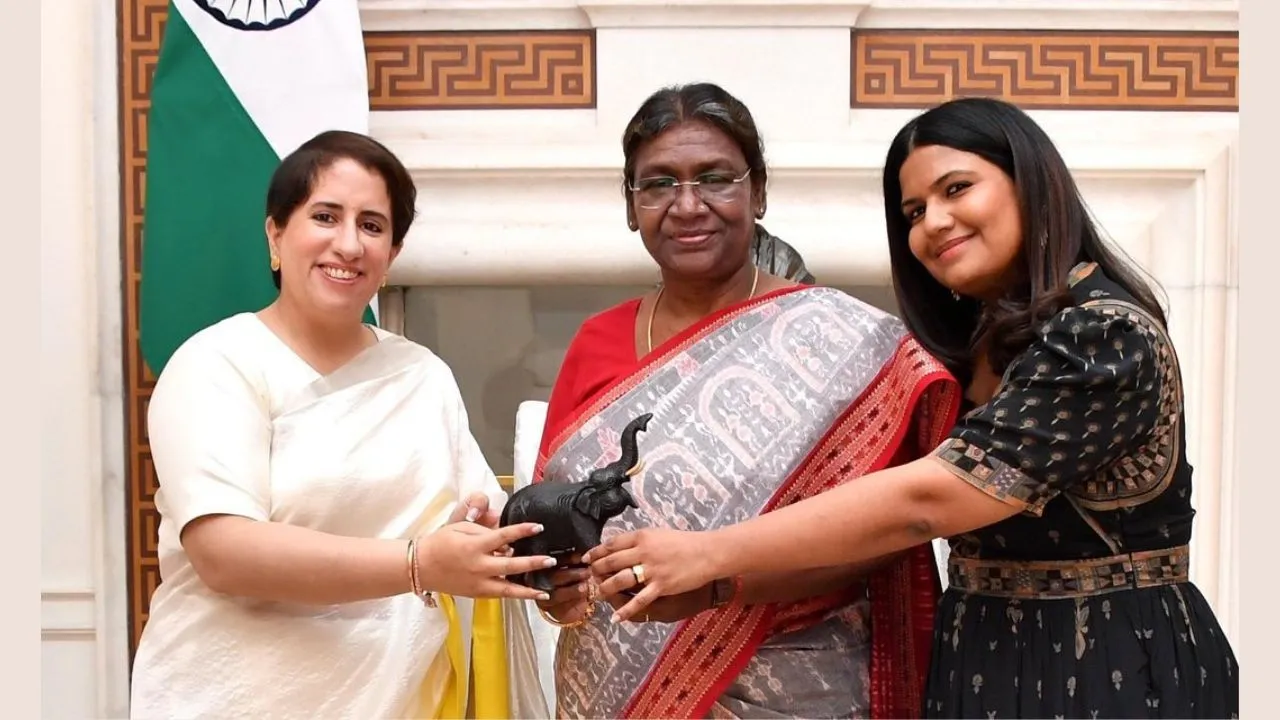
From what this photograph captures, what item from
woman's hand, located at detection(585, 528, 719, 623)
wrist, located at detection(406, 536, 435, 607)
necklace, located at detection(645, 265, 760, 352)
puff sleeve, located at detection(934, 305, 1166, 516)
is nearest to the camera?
puff sleeve, located at detection(934, 305, 1166, 516)

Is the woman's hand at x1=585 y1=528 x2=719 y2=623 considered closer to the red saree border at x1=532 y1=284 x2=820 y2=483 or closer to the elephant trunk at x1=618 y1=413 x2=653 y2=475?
the elephant trunk at x1=618 y1=413 x2=653 y2=475

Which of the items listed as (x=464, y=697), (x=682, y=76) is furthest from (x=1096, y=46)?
(x=464, y=697)

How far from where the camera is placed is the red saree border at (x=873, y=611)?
1764mm

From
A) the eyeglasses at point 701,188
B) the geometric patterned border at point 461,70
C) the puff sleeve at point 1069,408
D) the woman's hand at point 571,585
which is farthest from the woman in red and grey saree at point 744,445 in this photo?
the geometric patterned border at point 461,70

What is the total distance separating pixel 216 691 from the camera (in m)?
1.80

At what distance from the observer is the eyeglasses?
1780mm

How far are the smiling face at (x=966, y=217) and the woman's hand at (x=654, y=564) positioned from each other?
52 centimetres

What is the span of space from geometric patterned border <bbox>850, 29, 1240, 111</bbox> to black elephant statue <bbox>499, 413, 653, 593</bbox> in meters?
1.90

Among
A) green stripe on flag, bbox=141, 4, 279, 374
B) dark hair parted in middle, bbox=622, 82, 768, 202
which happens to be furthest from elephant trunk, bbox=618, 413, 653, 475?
green stripe on flag, bbox=141, 4, 279, 374

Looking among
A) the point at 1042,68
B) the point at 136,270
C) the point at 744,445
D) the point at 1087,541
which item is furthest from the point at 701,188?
the point at 136,270

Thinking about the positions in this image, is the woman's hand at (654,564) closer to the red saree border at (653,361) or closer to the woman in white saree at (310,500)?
the woman in white saree at (310,500)

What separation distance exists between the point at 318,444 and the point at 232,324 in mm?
258

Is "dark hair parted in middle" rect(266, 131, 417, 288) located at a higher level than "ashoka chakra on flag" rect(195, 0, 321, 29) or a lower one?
lower

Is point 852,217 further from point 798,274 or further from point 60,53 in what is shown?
point 60,53
